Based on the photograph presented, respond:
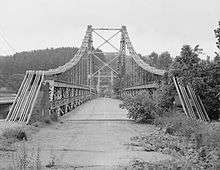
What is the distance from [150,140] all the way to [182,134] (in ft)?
3.79

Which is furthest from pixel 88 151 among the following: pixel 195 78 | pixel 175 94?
pixel 175 94

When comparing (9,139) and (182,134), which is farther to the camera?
(182,134)

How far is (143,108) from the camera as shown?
2273cm

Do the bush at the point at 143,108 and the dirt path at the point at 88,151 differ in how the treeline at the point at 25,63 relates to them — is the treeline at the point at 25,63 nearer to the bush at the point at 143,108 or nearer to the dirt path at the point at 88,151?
the bush at the point at 143,108

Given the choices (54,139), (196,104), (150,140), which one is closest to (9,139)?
(54,139)

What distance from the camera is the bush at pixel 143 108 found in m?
22.7

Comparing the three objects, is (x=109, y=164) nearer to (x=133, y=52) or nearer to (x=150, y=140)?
(x=150, y=140)

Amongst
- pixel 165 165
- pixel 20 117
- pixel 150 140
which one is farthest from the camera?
pixel 20 117

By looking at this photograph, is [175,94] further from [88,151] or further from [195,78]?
[88,151]

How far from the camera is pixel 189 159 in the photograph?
969 centimetres

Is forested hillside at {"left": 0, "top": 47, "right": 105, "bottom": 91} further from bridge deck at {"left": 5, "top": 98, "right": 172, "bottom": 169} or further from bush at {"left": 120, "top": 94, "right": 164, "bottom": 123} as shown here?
bridge deck at {"left": 5, "top": 98, "right": 172, "bottom": 169}

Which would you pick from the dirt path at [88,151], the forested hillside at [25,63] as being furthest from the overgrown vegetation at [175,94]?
the forested hillside at [25,63]

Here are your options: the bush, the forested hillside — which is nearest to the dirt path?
the bush

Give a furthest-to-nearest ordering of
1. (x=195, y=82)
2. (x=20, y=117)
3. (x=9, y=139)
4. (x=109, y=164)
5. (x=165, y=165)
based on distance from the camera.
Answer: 1. (x=195, y=82)
2. (x=20, y=117)
3. (x=9, y=139)
4. (x=109, y=164)
5. (x=165, y=165)
